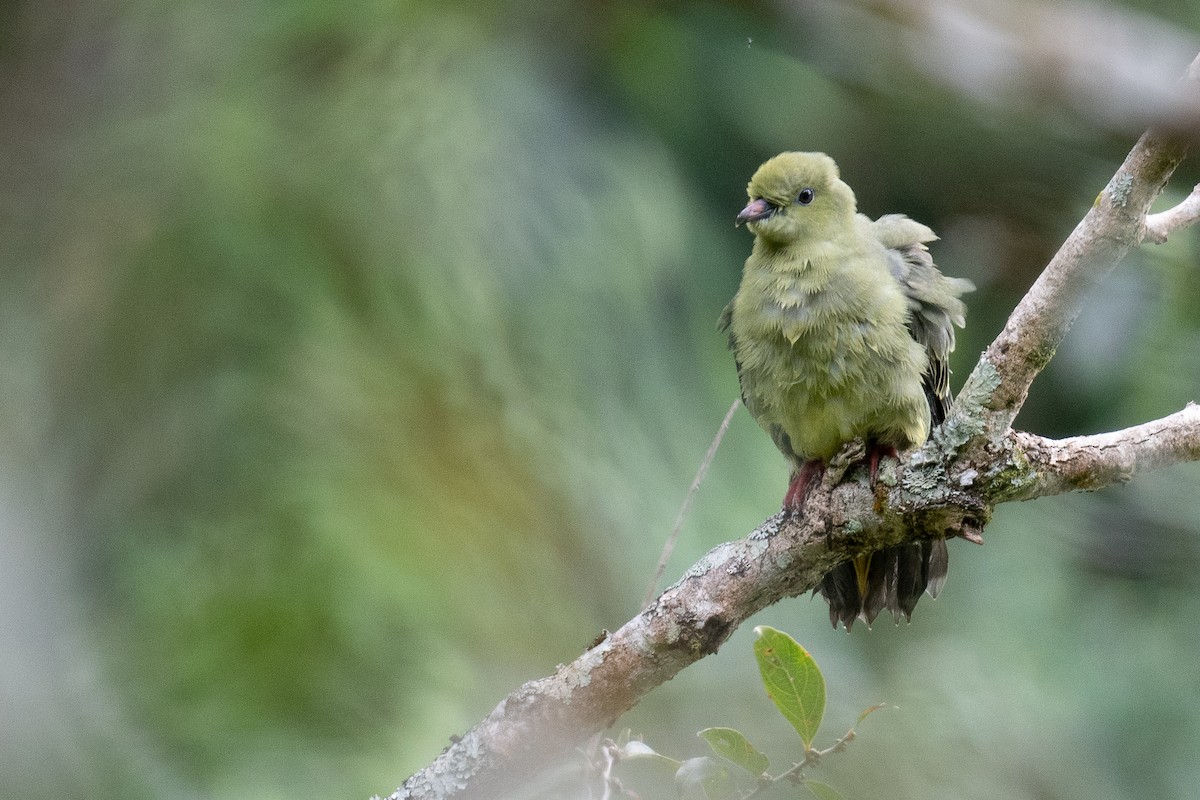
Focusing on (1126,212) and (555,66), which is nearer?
(1126,212)

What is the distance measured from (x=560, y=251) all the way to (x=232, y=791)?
1750 mm

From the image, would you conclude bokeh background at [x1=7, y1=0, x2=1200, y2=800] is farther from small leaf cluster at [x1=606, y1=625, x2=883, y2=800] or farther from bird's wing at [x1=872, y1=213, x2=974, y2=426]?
small leaf cluster at [x1=606, y1=625, x2=883, y2=800]

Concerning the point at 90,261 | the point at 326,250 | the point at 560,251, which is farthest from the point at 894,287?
the point at 90,261

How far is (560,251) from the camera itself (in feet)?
11.7

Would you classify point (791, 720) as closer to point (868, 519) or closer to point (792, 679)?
point (792, 679)

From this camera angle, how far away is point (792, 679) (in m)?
1.79

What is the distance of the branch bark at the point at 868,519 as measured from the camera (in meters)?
1.73

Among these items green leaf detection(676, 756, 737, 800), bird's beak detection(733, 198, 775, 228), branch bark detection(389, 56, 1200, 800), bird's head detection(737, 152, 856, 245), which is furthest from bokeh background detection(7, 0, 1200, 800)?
green leaf detection(676, 756, 737, 800)

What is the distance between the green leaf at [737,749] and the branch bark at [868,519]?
127 mm

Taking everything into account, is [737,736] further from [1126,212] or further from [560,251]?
[560,251]

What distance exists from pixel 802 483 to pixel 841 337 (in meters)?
0.30

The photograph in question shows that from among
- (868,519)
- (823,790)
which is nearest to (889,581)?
(868,519)

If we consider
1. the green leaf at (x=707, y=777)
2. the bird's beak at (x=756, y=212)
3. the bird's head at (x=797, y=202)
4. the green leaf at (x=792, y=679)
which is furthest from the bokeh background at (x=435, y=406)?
the green leaf at (x=792, y=679)

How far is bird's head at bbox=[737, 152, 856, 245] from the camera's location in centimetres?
247
